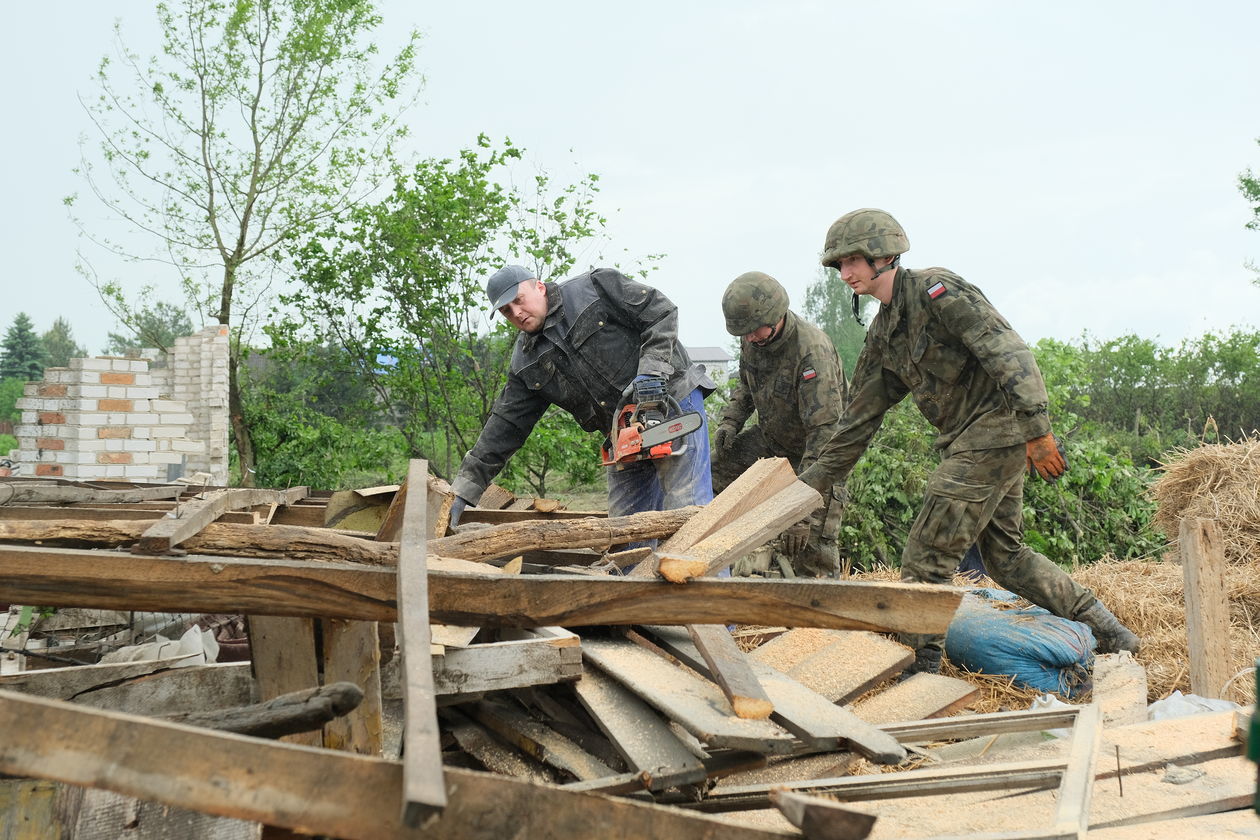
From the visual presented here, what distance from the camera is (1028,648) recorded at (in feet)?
14.0

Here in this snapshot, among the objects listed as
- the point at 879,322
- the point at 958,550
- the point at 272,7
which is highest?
the point at 272,7

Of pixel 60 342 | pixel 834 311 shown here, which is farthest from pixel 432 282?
pixel 60 342

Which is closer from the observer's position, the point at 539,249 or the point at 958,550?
A: the point at 958,550

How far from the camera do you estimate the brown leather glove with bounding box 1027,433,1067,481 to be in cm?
436

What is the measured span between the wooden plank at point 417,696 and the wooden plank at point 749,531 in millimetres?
537

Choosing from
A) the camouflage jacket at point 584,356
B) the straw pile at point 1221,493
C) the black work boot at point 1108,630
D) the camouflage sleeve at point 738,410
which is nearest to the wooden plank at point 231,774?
the camouflage jacket at point 584,356

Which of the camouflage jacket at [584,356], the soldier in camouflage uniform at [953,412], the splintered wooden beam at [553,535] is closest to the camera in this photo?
the splintered wooden beam at [553,535]

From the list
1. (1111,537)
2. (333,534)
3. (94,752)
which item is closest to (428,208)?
(1111,537)

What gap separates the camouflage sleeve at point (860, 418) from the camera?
4.89 meters

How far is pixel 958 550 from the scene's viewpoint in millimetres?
4492

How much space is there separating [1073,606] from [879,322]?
1595 millimetres

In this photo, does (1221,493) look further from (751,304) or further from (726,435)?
(751,304)

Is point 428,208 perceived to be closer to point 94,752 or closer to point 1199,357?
point 94,752

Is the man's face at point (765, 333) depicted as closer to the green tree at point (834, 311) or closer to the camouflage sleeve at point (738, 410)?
the camouflage sleeve at point (738, 410)
